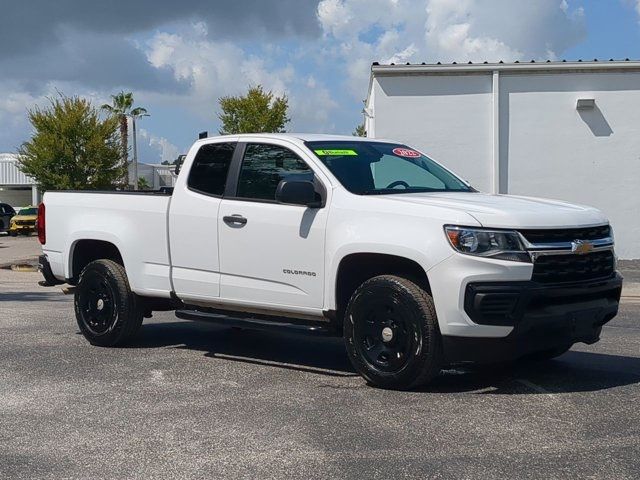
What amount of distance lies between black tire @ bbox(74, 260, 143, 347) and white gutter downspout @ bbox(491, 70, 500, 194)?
44.2 feet

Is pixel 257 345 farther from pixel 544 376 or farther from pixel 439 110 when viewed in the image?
pixel 439 110

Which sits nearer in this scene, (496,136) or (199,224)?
(199,224)

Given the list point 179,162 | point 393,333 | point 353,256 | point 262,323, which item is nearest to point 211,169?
point 179,162

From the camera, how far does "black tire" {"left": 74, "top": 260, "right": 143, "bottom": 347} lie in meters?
8.31

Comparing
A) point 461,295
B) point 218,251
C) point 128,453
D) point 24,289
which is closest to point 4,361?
point 218,251

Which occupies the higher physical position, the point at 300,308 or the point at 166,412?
the point at 300,308

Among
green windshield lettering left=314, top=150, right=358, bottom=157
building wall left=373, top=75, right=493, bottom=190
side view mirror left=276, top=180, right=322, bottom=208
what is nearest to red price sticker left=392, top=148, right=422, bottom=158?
green windshield lettering left=314, top=150, right=358, bottom=157

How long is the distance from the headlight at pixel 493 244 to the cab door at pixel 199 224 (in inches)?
95.2

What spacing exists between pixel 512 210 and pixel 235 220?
239 cm

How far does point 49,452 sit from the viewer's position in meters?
5.07

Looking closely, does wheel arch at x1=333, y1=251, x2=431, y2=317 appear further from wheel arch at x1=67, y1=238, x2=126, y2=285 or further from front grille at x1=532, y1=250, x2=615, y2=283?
wheel arch at x1=67, y1=238, x2=126, y2=285

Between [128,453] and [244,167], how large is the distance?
10.5 feet

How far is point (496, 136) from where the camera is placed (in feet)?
67.2

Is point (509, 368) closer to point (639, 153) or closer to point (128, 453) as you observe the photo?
point (128, 453)
